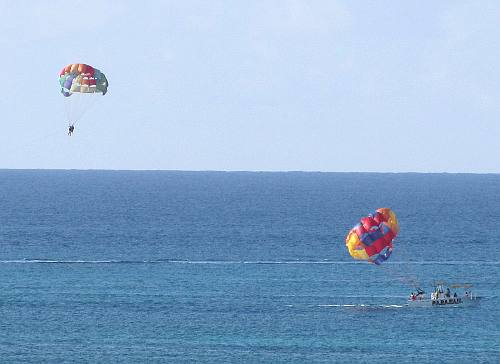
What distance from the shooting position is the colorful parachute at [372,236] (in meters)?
118

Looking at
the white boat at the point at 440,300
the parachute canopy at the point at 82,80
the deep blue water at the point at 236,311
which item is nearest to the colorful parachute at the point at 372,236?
the deep blue water at the point at 236,311

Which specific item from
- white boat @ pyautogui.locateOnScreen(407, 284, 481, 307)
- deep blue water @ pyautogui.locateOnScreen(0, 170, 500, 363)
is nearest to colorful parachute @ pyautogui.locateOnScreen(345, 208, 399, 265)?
deep blue water @ pyautogui.locateOnScreen(0, 170, 500, 363)

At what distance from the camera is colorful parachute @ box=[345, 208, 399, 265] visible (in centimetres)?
11812

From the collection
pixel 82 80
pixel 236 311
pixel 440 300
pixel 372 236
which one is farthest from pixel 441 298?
pixel 82 80

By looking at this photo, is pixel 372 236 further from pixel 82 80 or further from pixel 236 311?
pixel 82 80

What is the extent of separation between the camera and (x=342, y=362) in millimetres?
105062

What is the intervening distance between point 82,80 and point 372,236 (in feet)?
107

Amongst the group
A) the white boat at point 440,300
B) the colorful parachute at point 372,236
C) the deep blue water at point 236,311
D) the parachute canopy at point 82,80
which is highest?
the parachute canopy at point 82,80

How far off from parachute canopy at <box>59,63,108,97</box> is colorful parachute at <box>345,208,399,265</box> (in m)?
28.7

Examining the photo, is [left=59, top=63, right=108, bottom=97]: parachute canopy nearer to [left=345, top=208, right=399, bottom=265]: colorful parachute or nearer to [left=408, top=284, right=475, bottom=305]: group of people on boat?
[left=345, top=208, right=399, bottom=265]: colorful parachute

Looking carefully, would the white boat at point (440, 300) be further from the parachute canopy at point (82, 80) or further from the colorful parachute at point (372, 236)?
the parachute canopy at point (82, 80)

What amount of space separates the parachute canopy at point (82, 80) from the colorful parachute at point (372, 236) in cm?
2875

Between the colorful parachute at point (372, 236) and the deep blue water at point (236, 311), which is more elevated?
the colorful parachute at point (372, 236)

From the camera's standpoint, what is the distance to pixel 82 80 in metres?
124
